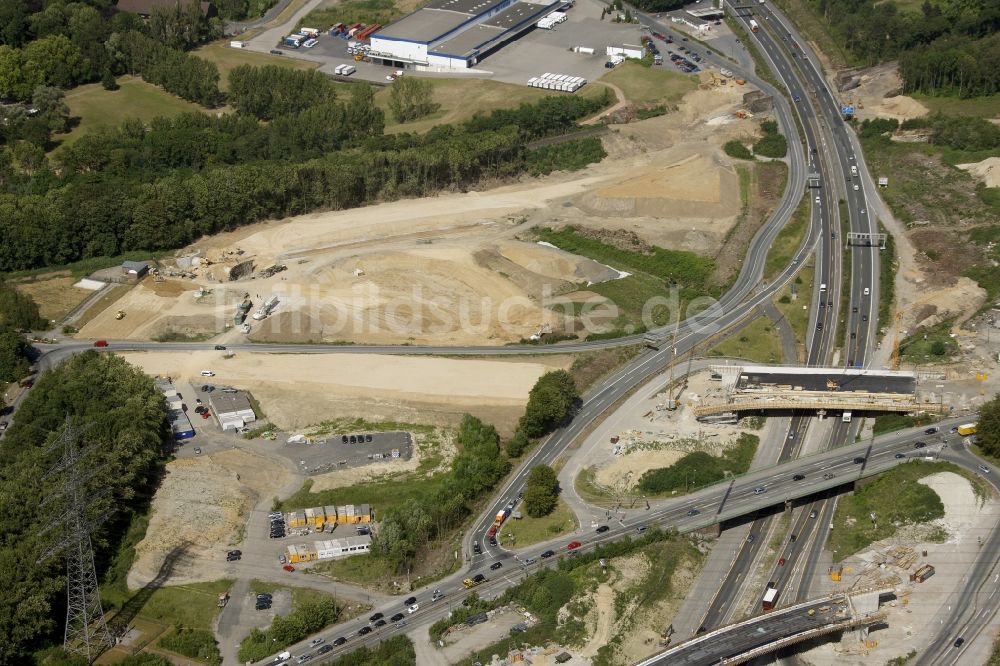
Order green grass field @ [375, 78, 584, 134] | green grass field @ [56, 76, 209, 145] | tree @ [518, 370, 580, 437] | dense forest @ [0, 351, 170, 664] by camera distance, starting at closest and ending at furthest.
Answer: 1. dense forest @ [0, 351, 170, 664]
2. tree @ [518, 370, 580, 437]
3. green grass field @ [375, 78, 584, 134]
4. green grass field @ [56, 76, 209, 145]

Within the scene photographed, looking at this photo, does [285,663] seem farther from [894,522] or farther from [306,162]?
[306,162]

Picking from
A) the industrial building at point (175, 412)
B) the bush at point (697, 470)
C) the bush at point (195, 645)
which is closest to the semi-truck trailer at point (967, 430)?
the bush at point (697, 470)

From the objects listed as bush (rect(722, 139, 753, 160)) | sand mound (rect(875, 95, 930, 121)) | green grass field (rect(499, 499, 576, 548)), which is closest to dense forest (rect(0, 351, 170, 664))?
green grass field (rect(499, 499, 576, 548))

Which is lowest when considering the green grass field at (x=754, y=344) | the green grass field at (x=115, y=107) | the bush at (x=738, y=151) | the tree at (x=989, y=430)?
the green grass field at (x=754, y=344)

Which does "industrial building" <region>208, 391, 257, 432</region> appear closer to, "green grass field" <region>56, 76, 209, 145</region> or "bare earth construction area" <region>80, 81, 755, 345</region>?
"bare earth construction area" <region>80, 81, 755, 345</region>

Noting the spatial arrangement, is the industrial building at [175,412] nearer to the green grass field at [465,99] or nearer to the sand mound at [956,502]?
the sand mound at [956,502]

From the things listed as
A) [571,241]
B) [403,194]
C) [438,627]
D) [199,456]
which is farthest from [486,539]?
[403,194]
